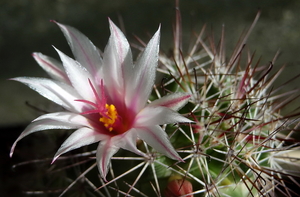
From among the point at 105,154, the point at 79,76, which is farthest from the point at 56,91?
the point at 105,154

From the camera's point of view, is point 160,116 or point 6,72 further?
point 6,72

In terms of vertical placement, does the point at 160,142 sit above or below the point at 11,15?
below

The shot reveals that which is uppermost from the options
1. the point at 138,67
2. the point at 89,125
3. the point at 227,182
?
the point at 138,67

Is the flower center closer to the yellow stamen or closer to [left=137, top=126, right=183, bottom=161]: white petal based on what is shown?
the yellow stamen

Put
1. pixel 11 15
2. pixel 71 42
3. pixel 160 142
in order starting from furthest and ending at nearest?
1. pixel 11 15
2. pixel 71 42
3. pixel 160 142

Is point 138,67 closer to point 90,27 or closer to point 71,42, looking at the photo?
point 71,42

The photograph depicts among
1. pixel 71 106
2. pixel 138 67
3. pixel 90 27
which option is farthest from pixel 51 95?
pixel 90 27

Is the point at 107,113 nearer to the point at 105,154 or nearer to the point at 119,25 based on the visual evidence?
the point at 105,154


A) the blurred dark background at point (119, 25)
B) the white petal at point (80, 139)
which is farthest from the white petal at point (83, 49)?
the blurred dark background at point (119, 25)
